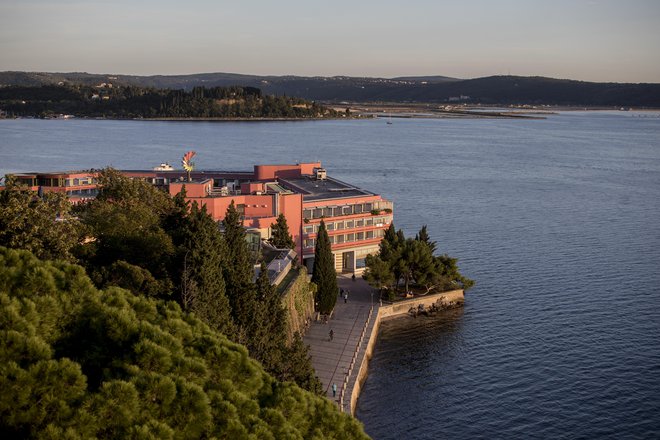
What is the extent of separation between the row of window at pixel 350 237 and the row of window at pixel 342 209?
30.7 inches

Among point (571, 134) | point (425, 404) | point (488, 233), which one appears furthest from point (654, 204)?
point (571, 134)

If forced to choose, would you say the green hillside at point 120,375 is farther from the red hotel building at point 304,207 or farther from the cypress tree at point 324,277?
the red hotel building at point 304,207

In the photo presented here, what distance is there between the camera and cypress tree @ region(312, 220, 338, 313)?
22.6 metres

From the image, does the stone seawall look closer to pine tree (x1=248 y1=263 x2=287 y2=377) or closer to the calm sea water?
the calm sea water

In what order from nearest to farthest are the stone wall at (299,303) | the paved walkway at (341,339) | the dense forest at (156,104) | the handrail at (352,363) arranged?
the handrail at (352,363)
the paved walkway at (341,339)
the stone wall at (299,303)
the dense forest at (156,104)

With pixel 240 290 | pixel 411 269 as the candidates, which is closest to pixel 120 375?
pixel 240 290

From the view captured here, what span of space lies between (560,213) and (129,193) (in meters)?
26.6

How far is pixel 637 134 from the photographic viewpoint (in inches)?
4365

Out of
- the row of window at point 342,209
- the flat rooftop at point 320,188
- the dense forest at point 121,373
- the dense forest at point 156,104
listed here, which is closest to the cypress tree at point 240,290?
the dense forest at point 121,373

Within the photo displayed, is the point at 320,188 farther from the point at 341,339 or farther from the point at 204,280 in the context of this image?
the point at 204,280

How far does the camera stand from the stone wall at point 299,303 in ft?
64.3

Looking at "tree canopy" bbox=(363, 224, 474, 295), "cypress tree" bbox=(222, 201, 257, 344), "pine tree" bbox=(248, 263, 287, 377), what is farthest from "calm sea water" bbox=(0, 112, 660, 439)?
"cypress tree" bbox=(222, 201, 257, 344)

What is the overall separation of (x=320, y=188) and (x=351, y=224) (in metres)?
3.44

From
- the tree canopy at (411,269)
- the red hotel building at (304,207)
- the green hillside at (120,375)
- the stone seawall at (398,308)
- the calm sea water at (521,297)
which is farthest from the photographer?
the red hotel building at (304,207)
